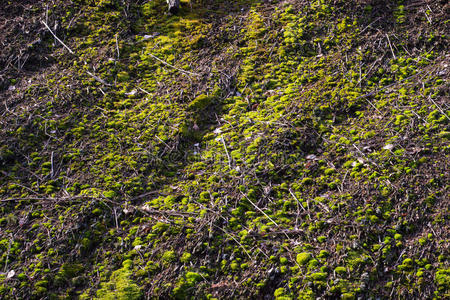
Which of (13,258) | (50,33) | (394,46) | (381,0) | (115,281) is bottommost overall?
(115,281)

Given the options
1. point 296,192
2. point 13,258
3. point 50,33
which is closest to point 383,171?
point 296,192

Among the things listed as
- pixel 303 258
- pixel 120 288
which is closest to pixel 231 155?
pixel 303 258

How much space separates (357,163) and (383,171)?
241 millimetres

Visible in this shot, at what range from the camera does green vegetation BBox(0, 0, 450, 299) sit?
2867mm

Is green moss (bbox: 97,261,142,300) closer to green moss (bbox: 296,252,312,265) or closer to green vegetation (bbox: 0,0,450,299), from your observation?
green vegetation (bbox: 0,0,450,299)

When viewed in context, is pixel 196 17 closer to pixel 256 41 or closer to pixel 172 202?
pixel 256 41

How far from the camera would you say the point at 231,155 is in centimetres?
374

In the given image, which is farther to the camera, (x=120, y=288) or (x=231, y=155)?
(x=231, y=155)

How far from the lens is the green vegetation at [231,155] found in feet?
9.41

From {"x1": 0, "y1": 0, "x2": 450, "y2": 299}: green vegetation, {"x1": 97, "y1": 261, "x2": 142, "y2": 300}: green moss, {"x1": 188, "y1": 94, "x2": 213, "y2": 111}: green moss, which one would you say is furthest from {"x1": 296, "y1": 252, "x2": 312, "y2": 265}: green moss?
{"x1": 188, "y1": 94, "x2": 213, "y2": 111}: green moss

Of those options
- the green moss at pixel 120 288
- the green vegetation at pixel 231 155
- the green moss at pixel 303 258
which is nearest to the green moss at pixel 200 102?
the green vegetation at pixel 231 155

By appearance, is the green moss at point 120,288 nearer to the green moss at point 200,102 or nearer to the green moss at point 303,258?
the green moss at point 303,258

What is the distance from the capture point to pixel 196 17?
17.6 ft

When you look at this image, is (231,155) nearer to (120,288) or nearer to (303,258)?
(303,258)
